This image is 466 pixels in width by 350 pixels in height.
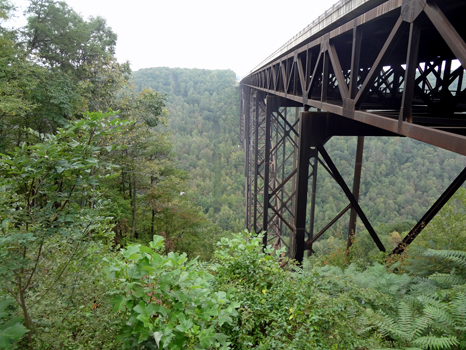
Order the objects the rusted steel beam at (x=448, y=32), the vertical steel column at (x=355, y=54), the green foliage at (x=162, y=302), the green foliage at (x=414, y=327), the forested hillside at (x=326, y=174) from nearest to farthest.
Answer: the rusted steel beam at (x=448, y=32), the green foliage at (x=162, y=302), the green foliage at (x=414, y=327), the vertical steel column at (x=355, y=54), the forested hillside at (x=326, y=174)

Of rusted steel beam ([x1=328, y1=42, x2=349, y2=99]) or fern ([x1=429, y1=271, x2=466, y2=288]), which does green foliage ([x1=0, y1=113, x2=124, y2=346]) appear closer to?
rusted steel beam ([x1=328, y1=42, x2=349, y2=99])

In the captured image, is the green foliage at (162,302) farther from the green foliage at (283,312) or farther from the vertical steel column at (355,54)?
the vertical steel column at (355,54)

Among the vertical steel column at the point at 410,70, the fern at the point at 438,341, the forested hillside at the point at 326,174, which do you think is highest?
the vertical steel column at the point at 410,70

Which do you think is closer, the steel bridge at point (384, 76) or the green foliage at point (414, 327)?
the steel bridge at point (384, 76)

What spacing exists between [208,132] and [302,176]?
63706mm

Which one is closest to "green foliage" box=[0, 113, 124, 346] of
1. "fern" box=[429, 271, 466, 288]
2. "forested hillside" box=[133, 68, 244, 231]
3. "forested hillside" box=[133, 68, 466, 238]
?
"fern" box=[429, 271, 466, 288]

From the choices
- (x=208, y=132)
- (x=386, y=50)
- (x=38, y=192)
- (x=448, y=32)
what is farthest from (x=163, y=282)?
(x=208, y=132)

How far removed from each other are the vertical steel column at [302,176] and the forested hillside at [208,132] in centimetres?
2962

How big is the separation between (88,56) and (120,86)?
4.97m

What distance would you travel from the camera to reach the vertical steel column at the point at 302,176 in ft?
12.6

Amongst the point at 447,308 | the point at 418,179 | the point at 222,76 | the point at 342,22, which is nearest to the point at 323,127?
the point at 342,22

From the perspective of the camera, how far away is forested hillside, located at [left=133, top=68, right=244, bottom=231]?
43500mm

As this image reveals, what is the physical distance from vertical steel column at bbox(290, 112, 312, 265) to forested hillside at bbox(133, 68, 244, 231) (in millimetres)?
29619

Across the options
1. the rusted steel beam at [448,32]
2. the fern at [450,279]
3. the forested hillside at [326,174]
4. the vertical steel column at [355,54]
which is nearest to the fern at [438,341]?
the fern at [450,279]
